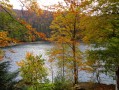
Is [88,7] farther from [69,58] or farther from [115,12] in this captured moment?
[69,58]

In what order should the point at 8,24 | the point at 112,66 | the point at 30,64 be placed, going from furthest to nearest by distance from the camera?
the point at 30,64 → the point at 112,66 → the point at 8,24

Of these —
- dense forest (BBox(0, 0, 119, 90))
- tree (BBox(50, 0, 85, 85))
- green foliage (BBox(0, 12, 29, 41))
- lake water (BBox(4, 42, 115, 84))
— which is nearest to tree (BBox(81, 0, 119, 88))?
dense forest (BBox(0, 0, 119, 90))

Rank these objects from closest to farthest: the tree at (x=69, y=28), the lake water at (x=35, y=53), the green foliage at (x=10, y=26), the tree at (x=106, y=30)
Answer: the green foliage at (x=10, y=26) < the tree at (x=106, y=30) < the tree at (x=69, y=28) < the lake water at (x=35, y=53)

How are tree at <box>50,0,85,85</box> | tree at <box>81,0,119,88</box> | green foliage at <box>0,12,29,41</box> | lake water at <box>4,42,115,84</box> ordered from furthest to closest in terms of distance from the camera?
lake water at <box>4,42,115,84</box> → tree at <box>50,0,85,85</box> → tree at <box>81,0,119,88</box> → green foliage at <box>0,12,29,41</box>

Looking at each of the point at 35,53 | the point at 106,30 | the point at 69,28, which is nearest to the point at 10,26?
the point at 106,30

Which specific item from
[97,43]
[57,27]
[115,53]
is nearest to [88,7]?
[97,43]

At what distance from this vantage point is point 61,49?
22062mm

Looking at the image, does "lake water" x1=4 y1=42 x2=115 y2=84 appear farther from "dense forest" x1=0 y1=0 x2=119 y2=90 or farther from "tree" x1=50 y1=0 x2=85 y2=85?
"tree" x1=50 y1=0 x2=85 y2=85

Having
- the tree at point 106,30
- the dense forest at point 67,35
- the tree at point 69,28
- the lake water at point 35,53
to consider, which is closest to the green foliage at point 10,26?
the dense forest at point 67,35

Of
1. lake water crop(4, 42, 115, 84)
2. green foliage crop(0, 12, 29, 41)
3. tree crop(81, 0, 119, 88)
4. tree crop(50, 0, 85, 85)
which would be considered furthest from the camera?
lake water crop(4, 42, 115, 84)

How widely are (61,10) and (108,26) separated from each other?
6302 mm

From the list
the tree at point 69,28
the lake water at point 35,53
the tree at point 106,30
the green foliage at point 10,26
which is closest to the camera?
the green foliage at point 10,26

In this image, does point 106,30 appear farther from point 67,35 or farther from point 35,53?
point 35,53

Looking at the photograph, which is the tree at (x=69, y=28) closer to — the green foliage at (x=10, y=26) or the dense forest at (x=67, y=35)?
the dense forest at (x=67, y=35)
